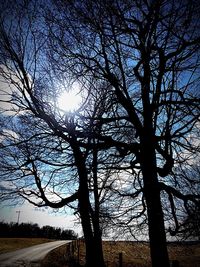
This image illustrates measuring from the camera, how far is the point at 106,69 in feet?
21.3

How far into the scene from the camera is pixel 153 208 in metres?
6.02

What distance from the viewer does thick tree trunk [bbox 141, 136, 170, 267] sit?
18.9 feet

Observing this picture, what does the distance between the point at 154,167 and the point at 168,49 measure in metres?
2.84

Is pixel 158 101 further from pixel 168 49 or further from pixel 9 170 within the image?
pixel 9 170

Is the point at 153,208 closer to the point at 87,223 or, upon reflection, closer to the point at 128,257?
the point at 87,223

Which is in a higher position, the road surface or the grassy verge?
the grassy verge

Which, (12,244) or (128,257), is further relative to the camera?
(12,244)

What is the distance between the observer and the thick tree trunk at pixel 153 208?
5.76 m

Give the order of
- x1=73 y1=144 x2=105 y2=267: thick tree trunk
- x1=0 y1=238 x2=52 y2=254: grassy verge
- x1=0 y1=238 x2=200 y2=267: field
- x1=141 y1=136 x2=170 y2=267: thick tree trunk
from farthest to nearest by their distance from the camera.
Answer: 1. x1=0 y1=238 x2=52 y2=254: grassy verge
2. x1=0 y1=238 x2=200 y2=267: field
3. x1=73 y1=144 x2=105 y2=267: thick tree trunk
4. x1=141 y1=136 x2=170 y2=267: thick tree trunk

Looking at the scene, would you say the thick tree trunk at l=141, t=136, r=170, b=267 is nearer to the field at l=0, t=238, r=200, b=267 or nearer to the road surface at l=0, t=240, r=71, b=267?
the field at l=0, t=238, r=200, b=267

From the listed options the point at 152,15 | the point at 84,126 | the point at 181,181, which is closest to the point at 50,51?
the point at 84,126

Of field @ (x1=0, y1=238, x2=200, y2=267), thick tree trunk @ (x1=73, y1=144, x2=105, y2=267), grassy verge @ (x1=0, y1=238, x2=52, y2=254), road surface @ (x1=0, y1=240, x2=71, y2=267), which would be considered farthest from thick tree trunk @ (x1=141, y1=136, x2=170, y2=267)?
grassy verge @ (x1=0, y1=238, x2=52, y2=254)

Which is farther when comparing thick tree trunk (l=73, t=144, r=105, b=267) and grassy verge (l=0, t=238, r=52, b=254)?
grassy verge (l=0, t=238, r=52, b=254)

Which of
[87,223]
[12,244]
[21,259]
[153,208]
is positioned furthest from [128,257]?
[12,244]
